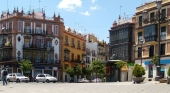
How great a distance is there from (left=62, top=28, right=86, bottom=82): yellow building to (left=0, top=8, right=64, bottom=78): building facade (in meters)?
2.84

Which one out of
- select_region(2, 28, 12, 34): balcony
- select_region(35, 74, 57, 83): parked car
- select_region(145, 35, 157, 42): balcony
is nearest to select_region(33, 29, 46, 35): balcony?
select_region(2, 28, 12, 34): balcony

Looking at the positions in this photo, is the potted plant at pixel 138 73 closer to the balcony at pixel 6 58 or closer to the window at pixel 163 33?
the window at pixel 163 33

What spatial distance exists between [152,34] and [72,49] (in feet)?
103

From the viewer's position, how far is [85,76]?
79562 millimetres

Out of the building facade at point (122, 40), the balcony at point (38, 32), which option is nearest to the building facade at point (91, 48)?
the balcony at point (38, 32)

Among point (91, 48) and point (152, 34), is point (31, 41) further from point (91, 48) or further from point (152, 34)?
point (152, 34)

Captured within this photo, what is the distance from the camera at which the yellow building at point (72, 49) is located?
72.5 m

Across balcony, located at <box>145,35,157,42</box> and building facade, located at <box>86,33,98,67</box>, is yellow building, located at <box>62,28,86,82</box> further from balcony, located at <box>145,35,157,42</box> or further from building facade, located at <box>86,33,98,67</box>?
balcony, located at <box>145,35,157,42</box>

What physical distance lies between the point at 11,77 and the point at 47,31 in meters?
25.8

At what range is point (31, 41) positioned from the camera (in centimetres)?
6656

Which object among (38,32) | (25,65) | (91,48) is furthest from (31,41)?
(91,48)

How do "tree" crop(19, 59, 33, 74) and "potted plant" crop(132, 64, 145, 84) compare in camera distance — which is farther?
"tree" crop(19, 59, 33, 74)

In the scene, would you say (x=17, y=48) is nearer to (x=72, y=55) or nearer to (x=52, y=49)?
(x=52, y=49)

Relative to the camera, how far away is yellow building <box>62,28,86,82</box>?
72.5m
